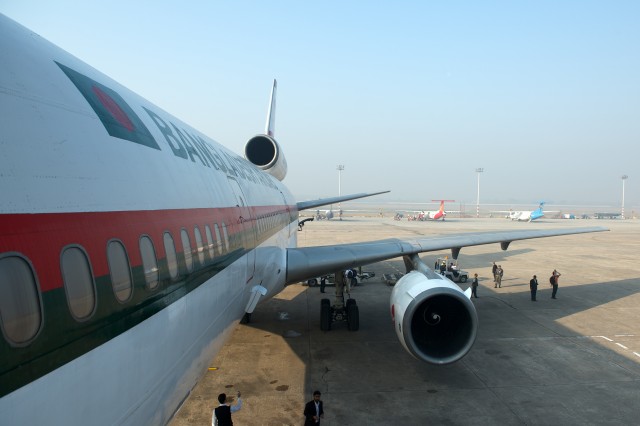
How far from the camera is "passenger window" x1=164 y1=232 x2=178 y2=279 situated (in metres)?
3.82

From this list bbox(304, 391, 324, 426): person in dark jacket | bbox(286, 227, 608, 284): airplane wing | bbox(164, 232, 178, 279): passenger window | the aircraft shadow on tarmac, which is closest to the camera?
bbox(164, 232, 178, 279): passenger window

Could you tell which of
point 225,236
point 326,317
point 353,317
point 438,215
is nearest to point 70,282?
point 225,236

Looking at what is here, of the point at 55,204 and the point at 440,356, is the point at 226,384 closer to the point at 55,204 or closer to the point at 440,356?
the point at 440,356

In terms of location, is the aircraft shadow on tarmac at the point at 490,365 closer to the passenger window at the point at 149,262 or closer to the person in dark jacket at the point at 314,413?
the person in dark jacket at the point at 314,413

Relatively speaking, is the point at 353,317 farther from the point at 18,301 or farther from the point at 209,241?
the point at 18,301

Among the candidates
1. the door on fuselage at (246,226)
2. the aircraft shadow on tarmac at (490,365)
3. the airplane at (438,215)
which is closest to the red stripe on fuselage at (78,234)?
the door on fuselage at (246,226)

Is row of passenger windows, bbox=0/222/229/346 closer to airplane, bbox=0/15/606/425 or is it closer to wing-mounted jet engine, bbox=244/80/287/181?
airplane, bbox=0/15/606/425

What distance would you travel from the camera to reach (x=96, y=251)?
276cm

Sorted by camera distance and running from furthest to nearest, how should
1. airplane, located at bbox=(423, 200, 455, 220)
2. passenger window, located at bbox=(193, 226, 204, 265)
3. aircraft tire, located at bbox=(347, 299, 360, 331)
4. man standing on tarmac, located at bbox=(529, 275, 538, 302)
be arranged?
airplane, located at bbox=(423, 200, 455, 220)
man standing on tarmac, located at bbox=(529, 275, 538, 302)
aircraft tire, located at bbox=(347, 299, 360, 331)
passenger window, located at bbox=(193, 226, 204, 265)

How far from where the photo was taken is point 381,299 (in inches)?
661

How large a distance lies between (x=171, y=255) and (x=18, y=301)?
5.89 feet

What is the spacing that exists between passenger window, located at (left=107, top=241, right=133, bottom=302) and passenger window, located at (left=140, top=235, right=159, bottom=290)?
0.24 metres

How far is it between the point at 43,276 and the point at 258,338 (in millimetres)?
10141

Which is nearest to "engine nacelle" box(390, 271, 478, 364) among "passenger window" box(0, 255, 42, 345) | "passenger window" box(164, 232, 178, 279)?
"passenger window" box(164, 232, 178, 279)
